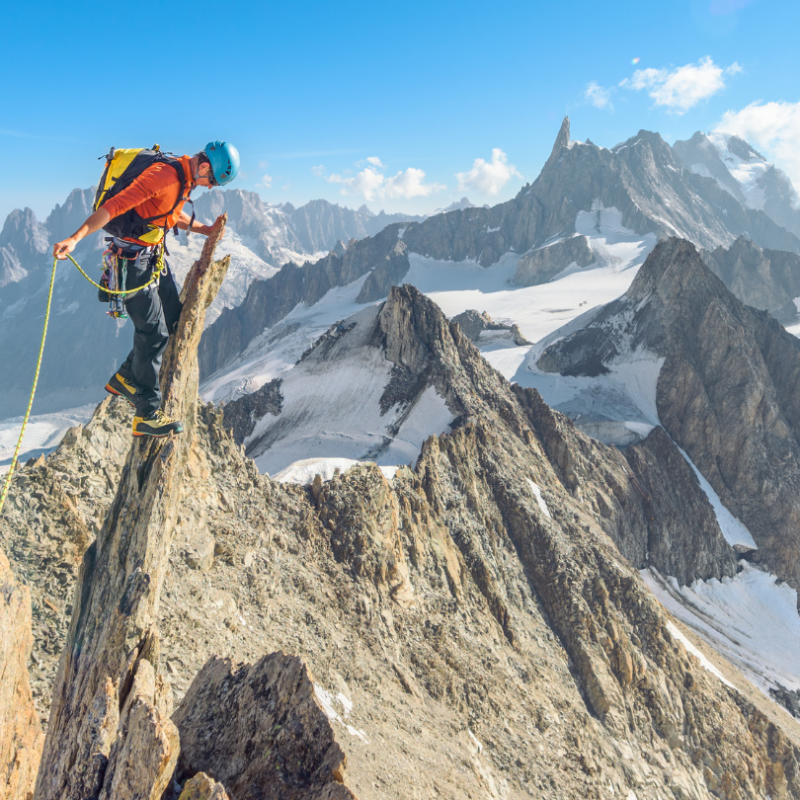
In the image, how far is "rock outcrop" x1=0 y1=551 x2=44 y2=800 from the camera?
7918 millimetres

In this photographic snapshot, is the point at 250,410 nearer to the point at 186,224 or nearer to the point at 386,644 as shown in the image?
the point at 386,644

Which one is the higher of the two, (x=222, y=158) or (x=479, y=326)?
(x=479, y=326)

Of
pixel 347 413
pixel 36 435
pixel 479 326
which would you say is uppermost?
pixel 479 326

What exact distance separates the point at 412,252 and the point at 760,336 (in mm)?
128968

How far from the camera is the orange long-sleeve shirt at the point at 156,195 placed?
674cm

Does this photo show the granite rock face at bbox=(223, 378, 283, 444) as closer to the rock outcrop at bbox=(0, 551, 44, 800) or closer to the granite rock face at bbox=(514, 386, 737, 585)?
the granite rock face at bbox=(514, 386, 737, 585)

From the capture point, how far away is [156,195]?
7277 mm

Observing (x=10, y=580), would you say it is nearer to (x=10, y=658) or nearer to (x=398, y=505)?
(x=10, y=658)

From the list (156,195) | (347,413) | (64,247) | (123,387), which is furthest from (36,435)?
(64,247)

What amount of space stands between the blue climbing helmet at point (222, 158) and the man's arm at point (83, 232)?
165 cm

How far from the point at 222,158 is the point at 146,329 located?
2.78 m

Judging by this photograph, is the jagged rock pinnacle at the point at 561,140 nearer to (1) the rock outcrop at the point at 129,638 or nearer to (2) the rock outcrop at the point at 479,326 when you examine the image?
(2) the rock outcrop at the point at 479,326

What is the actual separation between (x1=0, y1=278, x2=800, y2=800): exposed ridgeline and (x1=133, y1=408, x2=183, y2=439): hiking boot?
73 centimetres

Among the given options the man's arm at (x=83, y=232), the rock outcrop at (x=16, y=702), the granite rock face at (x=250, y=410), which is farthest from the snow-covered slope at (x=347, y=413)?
the man's arm at (x=83, y=232)
